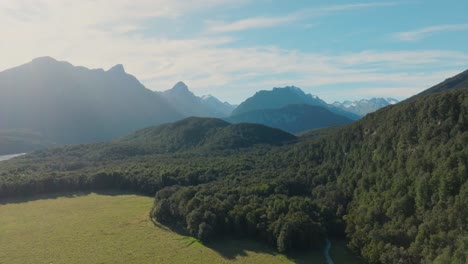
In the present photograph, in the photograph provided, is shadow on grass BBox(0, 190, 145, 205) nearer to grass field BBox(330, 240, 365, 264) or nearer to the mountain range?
the mountain range

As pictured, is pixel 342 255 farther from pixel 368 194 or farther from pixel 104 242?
pixel 104 242

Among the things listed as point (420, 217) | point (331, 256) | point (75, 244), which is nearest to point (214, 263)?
point (331, 256)

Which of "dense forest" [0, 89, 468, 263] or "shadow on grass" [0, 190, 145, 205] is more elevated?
"dense forest" [0, 89, 468, 263]

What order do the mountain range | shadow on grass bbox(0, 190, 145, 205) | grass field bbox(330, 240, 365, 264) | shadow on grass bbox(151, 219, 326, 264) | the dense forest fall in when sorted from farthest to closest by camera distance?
1. shadow on grass bbox(0, 190, 145, 205)
2. shadow on grass bbox(151, 219, 326, 264)
3. grass field bbox(330, 240, 365, 264)
4. the mountain range
5. the dense forest

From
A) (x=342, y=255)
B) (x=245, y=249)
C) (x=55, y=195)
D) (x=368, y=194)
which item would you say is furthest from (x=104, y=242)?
(x=368, y=194)

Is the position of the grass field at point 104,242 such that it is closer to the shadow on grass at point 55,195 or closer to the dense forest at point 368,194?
the dense forest at point 368,194

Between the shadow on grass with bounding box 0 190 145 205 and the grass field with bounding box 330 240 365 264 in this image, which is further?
the shadow on grass with bounding box 0 190 145 205

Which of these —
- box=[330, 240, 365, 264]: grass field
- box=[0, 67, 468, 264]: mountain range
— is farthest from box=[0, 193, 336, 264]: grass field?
box=[0, 67, 468, 264]: mountain range

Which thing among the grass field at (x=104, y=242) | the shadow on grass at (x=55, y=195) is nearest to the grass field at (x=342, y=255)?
the grass field at (x=104, y=242)
